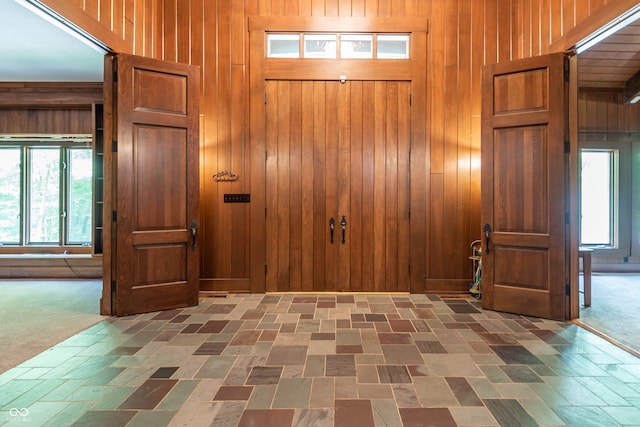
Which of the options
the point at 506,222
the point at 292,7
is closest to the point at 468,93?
the point at 506,222

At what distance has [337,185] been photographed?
4.30 meters

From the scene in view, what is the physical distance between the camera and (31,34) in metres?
4.12

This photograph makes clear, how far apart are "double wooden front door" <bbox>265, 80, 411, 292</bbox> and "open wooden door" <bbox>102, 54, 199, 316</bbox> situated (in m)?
0.97

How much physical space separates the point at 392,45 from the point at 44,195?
6.23 m

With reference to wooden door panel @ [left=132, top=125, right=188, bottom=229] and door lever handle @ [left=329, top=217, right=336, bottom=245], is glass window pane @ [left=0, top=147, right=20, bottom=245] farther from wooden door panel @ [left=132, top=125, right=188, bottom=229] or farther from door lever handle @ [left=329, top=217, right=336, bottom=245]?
door lever handle @ [left=329, top=217, right=336, bottom=245]

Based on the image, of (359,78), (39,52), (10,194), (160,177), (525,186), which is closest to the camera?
(525,186)

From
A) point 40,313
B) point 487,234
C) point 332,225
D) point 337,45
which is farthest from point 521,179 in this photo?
point 40,313

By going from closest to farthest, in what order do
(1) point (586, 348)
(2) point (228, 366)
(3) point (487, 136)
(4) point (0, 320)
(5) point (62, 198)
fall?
(2) point (228, 366) → (1) point (586, 348) → (4) point (0, 320) → (3) point (487, 136) → (5) point (62, 198)

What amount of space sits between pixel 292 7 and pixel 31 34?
10.5 ft

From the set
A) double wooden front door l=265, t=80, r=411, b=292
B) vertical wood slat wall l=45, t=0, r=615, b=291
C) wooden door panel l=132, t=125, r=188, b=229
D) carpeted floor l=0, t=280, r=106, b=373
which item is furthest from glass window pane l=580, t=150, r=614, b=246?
carpeted floor l=0, t=280, r=106, b=373

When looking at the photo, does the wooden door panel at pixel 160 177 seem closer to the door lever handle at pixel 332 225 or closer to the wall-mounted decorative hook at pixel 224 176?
the wall-mounted decorative hook at pixel 224 176

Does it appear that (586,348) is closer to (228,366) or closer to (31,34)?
(228,366)

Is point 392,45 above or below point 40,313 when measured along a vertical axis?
above

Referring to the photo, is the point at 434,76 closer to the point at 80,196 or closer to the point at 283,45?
the point at 283,45
